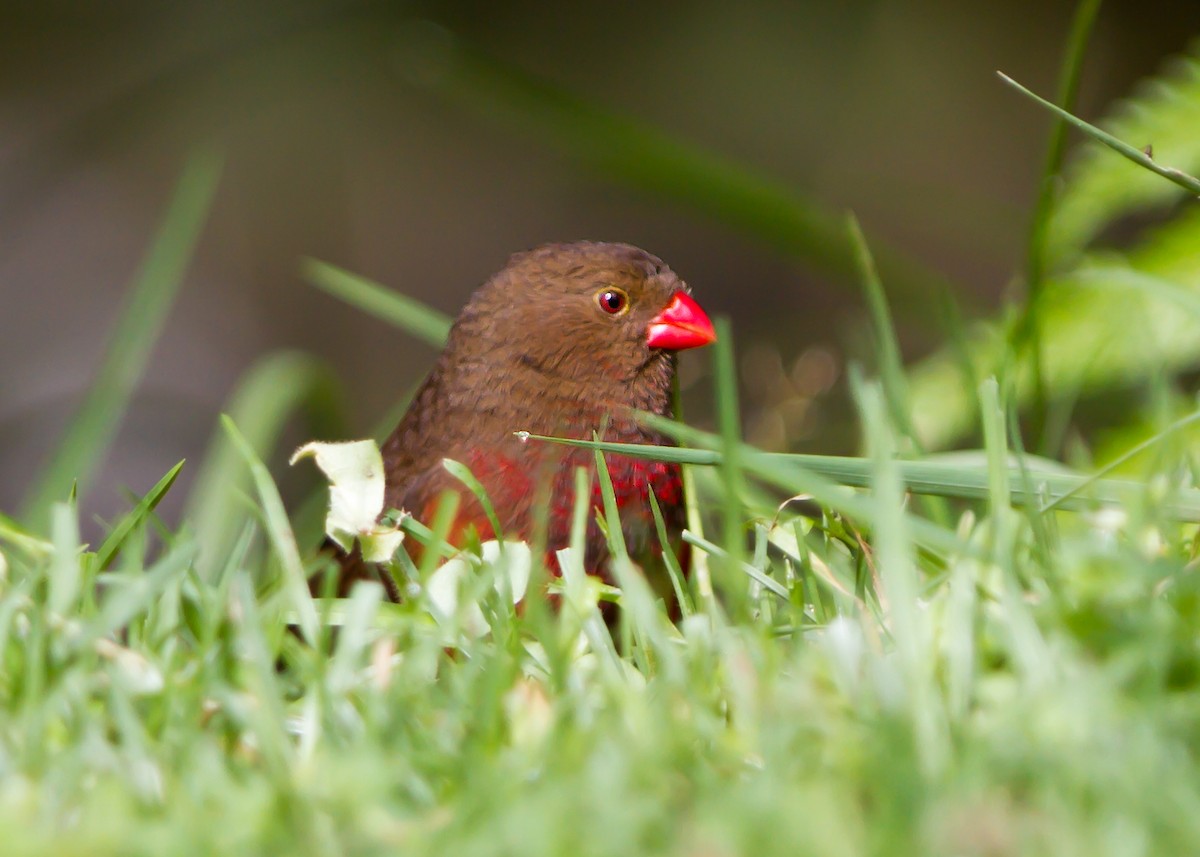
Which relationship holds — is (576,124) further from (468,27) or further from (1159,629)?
(468,27)

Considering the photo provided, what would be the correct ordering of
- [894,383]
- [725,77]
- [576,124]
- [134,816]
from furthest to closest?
1. [725,77]
2. [576,124]
3. [894,383]
4. [134,816]

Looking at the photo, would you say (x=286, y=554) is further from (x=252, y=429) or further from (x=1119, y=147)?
(x=252, y=429)

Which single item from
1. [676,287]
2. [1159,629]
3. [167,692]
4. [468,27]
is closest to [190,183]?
[676,287]

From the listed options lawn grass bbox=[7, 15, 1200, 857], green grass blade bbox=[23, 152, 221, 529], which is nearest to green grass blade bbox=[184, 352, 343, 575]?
green grass blade bbox=[23, 152, 221, 529]

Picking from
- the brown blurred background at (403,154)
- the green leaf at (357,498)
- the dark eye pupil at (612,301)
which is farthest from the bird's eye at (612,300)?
the brown blurred background at (403,154)

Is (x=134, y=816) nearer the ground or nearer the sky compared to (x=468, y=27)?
nearer the ground

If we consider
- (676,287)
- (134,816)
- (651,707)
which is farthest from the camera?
(676,287)

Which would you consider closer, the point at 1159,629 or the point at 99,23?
the point at 1159,629

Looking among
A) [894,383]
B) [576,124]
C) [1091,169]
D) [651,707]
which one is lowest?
[651,707]
